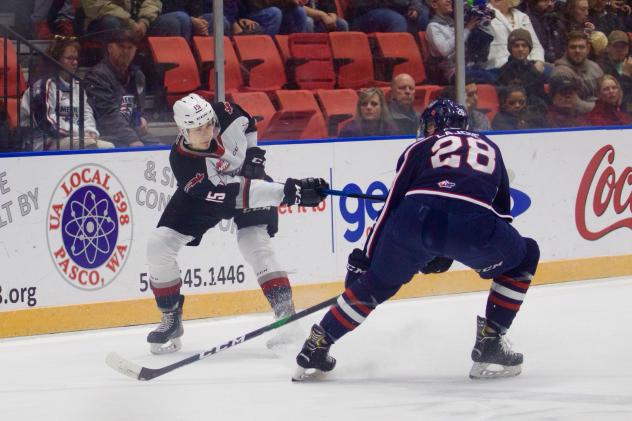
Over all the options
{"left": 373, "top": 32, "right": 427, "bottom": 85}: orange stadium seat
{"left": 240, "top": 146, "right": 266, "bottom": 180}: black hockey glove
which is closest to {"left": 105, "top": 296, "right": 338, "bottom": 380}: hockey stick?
{"left": 240, "top": 146, "right": 266, "bottom": 180}: black hockey glove

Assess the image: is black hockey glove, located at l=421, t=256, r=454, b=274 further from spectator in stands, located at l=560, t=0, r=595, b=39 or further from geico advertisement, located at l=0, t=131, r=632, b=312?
spectator in stands, located at l=560, t=0, r=595, b=39

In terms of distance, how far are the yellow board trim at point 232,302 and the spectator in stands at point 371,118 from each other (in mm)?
792

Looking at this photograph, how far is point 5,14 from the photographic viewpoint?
505cm

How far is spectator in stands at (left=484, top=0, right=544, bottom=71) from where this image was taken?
6457 millimetres

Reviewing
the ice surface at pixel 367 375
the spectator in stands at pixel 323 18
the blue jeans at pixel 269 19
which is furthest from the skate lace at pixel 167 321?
the spectator in stands at pixel 323 18

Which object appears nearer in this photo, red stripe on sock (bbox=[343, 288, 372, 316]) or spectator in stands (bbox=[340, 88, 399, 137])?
red stripe on sock (bbox=[343, 288, 372, 316])

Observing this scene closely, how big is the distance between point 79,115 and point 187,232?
3.08 feet

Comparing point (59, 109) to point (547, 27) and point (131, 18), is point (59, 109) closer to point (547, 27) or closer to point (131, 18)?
point (131, 18)

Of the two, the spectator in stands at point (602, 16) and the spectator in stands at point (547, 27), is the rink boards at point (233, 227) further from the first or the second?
the spectator in stands at point (602, 16)

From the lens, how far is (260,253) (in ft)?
15.4

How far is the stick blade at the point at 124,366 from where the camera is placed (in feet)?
13.3

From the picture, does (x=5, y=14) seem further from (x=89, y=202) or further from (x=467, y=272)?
(x=467, y=272)

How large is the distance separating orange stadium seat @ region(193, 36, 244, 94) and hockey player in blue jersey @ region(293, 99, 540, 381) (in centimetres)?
187

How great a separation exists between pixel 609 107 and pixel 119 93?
298cm
